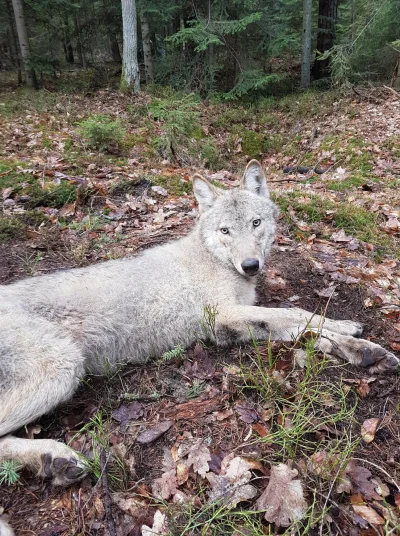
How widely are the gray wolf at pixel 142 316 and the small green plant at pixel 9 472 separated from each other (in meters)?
0.06

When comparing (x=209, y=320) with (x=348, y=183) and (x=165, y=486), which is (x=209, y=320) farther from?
(x=348, y=183)

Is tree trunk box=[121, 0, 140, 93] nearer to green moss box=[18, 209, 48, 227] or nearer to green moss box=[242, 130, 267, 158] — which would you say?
green moss box=[242, 130, 267, 158]

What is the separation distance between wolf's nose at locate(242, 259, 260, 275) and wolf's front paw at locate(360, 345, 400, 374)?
50.6 inches

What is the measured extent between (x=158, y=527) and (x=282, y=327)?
2021 millimetres

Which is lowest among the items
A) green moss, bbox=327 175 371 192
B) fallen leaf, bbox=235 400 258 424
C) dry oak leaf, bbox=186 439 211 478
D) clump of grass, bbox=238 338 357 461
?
dry oak leaf, bbox=186 439 211 478

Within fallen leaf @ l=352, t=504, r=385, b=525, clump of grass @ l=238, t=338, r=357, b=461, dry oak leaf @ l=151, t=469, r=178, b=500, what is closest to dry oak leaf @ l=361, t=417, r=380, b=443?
clump of grass @ l=238, t=338, r=357, b=461

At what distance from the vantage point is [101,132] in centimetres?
888

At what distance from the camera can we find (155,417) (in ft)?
9.79

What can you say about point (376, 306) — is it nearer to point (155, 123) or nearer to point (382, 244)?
point (382, 244)

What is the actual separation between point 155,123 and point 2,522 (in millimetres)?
11402

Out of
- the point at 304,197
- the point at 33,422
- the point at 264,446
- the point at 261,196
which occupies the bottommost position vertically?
the point at 33,422

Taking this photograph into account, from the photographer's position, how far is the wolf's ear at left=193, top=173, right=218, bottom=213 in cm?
452

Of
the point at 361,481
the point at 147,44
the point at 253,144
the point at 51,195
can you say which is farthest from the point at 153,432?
the point at 147,44

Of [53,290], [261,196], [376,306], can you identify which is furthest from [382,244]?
[53,290]
